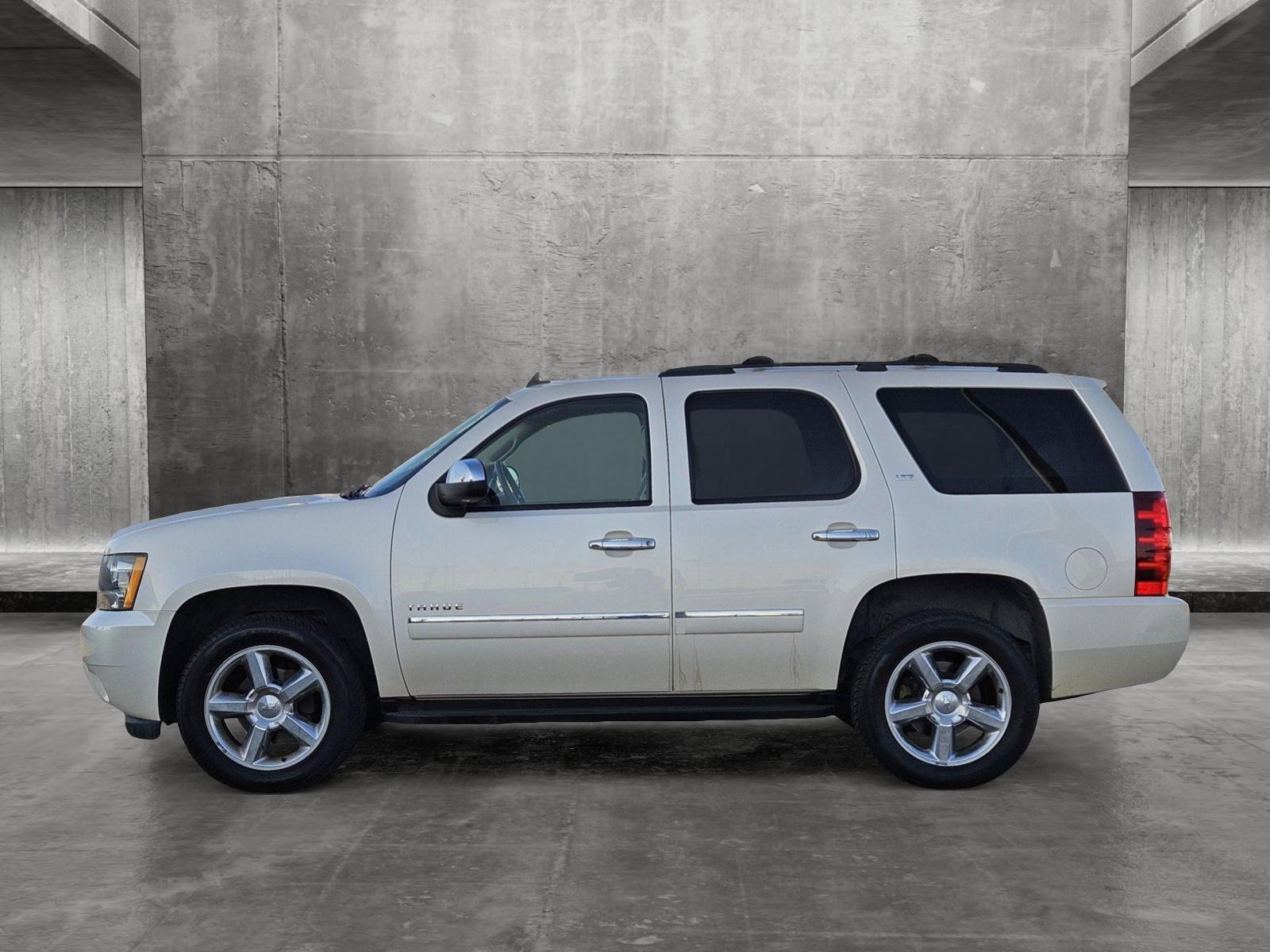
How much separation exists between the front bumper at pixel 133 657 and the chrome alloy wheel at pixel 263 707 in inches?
10.6

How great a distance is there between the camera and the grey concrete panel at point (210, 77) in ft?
37.7

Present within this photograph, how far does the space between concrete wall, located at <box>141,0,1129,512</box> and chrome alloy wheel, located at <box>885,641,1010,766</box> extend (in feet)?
18.6

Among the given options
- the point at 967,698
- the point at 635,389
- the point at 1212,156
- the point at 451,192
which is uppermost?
the point at 1212,156

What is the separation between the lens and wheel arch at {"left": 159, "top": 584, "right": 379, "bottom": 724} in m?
6.20

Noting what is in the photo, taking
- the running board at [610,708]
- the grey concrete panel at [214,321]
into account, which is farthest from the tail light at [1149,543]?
the grey concrete panel at [214,321]

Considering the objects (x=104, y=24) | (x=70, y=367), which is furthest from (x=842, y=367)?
(x=70, y=367)

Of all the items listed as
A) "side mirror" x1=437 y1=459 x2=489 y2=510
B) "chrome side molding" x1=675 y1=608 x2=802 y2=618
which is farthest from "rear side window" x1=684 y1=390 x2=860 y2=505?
"side mirror" x1=437 y1=459 x2=489 y2=510

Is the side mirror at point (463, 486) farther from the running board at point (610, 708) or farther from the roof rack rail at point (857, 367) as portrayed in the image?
the roof rack rail at point (857, 367)

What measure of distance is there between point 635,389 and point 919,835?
2350mm

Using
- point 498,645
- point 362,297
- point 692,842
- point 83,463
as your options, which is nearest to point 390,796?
point 498,645

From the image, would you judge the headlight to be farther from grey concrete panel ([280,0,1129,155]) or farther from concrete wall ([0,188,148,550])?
concrete wall ([0,188,148,550])

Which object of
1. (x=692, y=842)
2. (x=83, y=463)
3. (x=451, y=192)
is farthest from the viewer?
(x=83, y=463)

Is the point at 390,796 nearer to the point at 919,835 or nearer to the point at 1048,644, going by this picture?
the point at 919,835

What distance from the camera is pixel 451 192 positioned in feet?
37.6
